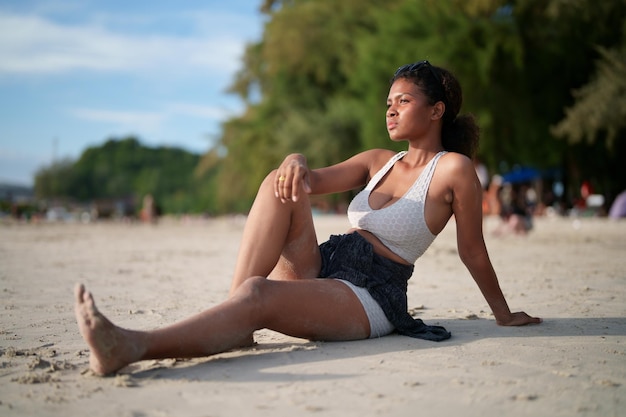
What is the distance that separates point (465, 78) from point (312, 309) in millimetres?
21437

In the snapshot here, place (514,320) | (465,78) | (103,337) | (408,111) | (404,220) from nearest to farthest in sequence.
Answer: (103,337)
(404,220)
(408,111)
(514,320)
(465,78)

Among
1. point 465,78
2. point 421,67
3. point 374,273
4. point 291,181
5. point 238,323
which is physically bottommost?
point 238,323

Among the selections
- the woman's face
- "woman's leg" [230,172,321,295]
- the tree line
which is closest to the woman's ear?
the woman's face

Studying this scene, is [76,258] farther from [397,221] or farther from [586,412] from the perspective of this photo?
[586,412]

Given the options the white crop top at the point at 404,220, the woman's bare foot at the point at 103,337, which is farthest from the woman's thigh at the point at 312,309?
the woman's bare foot at the point at 103,337

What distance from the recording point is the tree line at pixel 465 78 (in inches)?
830

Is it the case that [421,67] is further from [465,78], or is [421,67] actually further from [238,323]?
[465,78]

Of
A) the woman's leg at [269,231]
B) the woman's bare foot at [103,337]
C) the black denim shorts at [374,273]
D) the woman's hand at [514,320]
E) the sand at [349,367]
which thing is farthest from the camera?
the woman's hand at [514,320]

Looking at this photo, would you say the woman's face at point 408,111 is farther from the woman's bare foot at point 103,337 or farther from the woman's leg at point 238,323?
the woman's bare foot at point 103,337

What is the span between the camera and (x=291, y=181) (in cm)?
320

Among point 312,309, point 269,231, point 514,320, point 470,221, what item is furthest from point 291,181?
point 514,320

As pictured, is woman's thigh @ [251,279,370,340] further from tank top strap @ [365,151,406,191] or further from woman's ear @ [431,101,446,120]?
woman's ear @ [431,101,446,120]

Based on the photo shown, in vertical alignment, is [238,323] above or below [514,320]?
above

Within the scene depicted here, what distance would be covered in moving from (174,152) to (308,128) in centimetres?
9086
